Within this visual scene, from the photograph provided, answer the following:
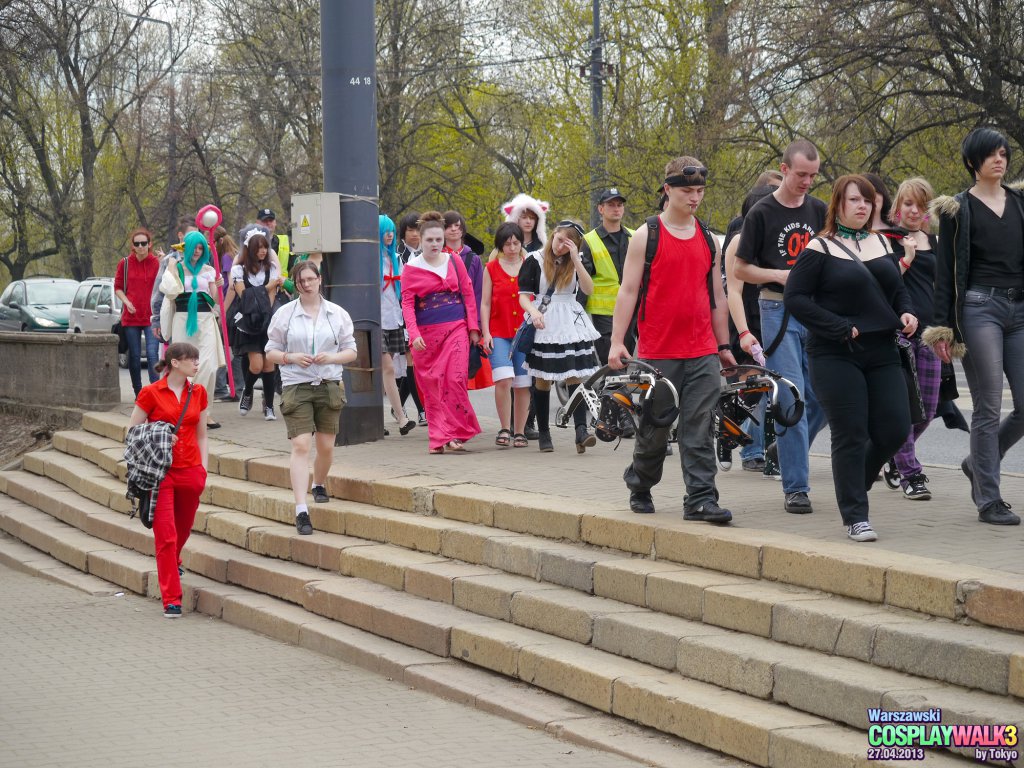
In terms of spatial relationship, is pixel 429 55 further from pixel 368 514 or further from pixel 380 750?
pixel 380 750

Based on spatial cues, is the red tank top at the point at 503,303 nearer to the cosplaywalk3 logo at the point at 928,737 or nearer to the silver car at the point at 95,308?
the cosplaywalk3 logo at the point at 928,737

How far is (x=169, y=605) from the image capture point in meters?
9.38

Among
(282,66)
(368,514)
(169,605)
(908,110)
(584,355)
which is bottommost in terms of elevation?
(169,605)

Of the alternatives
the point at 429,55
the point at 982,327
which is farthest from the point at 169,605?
the point at 429,55

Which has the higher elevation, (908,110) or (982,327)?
(908,110)

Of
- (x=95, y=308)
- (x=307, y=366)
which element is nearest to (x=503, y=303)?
(x=307, y=366)

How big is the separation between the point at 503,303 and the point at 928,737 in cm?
684

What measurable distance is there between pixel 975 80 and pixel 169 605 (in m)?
19.4

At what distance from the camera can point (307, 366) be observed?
9.46m

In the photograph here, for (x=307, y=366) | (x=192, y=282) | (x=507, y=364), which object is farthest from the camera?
(x=192, y=282)

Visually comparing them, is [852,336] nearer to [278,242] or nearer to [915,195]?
[915,195]

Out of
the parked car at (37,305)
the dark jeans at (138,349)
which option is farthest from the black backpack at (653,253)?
the parked car at (37,305)

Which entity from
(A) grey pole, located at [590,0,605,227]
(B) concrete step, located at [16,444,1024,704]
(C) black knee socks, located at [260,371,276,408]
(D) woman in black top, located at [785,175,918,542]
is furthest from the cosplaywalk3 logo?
(A) grey pole, located at [590,0,605,227]

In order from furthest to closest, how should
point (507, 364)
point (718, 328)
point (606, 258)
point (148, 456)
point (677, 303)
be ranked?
point (507, 364) → point (606, 258) → point (148, 456) → point (718, 328) → point (677, 303)
